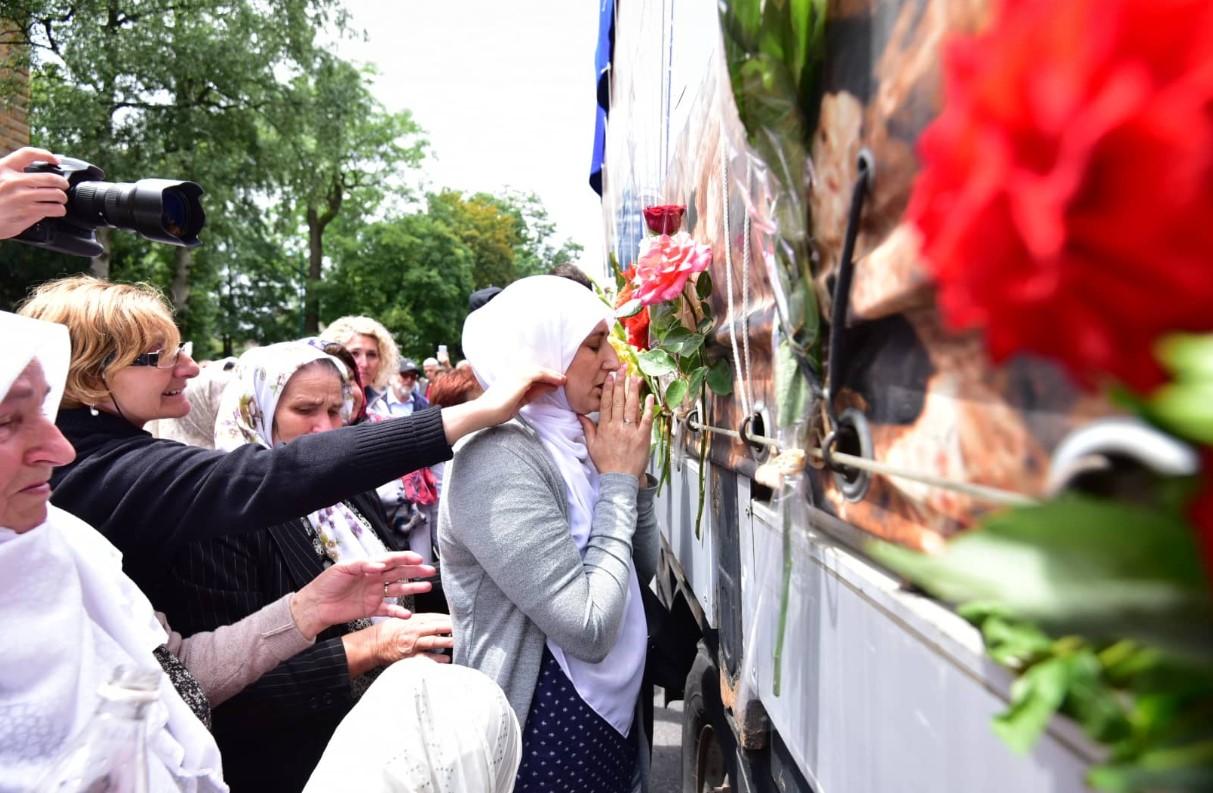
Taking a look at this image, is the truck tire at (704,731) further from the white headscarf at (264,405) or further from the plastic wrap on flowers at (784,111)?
the plastic wrap on flowers at (784,111)

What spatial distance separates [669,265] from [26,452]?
1.22 m

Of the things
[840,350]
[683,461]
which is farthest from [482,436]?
[840,350]

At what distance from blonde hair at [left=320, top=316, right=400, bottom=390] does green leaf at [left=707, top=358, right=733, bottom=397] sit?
3.66m

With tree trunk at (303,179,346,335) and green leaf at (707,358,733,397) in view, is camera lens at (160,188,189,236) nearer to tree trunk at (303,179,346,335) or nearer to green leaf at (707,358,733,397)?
green leaf at (707,358,733,397)

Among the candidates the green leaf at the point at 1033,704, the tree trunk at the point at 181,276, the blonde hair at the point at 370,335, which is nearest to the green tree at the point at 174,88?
the tree trunk at the point at 181,276

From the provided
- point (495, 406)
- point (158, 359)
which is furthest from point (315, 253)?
point (495, 406)

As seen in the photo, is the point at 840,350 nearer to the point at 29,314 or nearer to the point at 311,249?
the point at 29,314

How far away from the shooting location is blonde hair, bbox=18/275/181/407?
2.10 meters

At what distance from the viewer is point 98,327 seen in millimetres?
2131

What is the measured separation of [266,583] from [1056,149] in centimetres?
231

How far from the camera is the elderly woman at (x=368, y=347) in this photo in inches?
205

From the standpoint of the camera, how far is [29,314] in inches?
87.9

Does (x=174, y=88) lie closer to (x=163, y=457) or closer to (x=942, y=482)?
(x=163, y=457)

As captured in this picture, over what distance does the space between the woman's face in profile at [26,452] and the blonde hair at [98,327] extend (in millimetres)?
495
